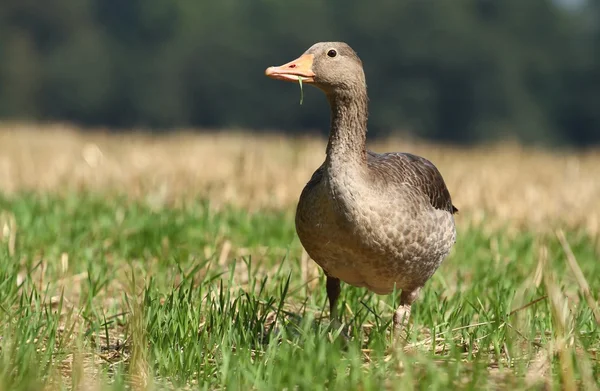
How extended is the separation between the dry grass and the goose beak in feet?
18.2

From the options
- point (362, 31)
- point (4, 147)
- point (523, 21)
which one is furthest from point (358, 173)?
point (523, 21)

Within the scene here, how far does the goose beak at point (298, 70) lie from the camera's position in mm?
4820

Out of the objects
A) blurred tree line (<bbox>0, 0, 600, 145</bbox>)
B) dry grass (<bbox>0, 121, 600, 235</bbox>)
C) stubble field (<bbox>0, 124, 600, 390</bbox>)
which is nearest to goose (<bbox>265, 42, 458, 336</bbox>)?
stubble field (<bbox>0, 124, 600, 390</bbox>)

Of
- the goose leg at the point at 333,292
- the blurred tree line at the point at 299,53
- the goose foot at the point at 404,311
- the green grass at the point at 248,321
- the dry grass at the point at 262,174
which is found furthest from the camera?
the blurred tree line at the point at 299,53

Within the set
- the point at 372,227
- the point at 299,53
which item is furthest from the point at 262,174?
the point at 299,53

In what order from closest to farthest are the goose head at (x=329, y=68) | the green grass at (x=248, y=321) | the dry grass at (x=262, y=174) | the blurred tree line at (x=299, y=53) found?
1. the green grass at (x=248, y=321)
2. the goose head at (x=329, y=68)
3. the dry grass at (x=262, y=174)
4. the blurred tree line at (x=299, y=53)

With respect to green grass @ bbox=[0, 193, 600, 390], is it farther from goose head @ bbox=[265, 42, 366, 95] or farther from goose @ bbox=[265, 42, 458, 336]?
goose head @ bbox=[265, 42, 366, 95]

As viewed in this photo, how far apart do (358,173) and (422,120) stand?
64.3 m

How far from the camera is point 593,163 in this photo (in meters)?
20.1

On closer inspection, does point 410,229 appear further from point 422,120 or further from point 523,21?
point 523,21

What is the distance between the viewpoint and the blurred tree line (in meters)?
68.4

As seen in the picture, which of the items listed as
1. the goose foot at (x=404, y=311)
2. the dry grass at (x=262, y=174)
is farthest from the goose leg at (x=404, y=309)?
the dry grass at (x=262, y=174)

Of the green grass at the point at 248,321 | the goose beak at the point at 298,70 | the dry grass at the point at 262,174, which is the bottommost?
the green grass at the point at 248,321

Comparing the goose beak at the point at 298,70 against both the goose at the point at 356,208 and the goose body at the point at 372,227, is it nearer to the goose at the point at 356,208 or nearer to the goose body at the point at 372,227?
the goose at the point at 356,208
